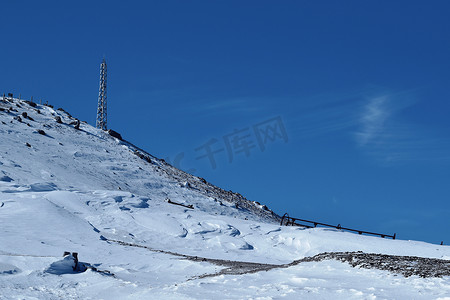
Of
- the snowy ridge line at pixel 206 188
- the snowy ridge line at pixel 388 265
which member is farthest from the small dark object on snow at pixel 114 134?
the snowy ridge line at pixel 388 265

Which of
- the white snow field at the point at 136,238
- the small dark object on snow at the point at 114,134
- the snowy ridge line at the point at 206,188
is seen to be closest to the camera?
the white snow field at the point at 136,238

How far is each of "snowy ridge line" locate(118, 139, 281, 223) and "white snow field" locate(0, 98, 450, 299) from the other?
228 mm

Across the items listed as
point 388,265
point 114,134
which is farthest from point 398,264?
point 114,134

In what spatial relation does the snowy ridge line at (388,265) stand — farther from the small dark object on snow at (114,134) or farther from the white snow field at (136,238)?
the small dark object on snow at (114,134)

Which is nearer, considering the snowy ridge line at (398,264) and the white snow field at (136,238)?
the white snow field at (136,238)

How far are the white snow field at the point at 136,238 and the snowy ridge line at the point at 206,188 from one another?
228 millimetres

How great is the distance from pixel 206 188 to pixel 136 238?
19.2 meters

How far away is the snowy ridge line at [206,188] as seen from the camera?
41.0m

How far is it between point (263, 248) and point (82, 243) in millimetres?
8655

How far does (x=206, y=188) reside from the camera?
42.8 meters

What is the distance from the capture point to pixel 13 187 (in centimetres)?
2666

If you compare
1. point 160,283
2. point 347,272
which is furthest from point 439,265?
point 160,283

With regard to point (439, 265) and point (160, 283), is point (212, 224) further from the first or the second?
point (439, 265)

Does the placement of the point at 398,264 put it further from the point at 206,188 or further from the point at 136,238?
the point at 206,188
